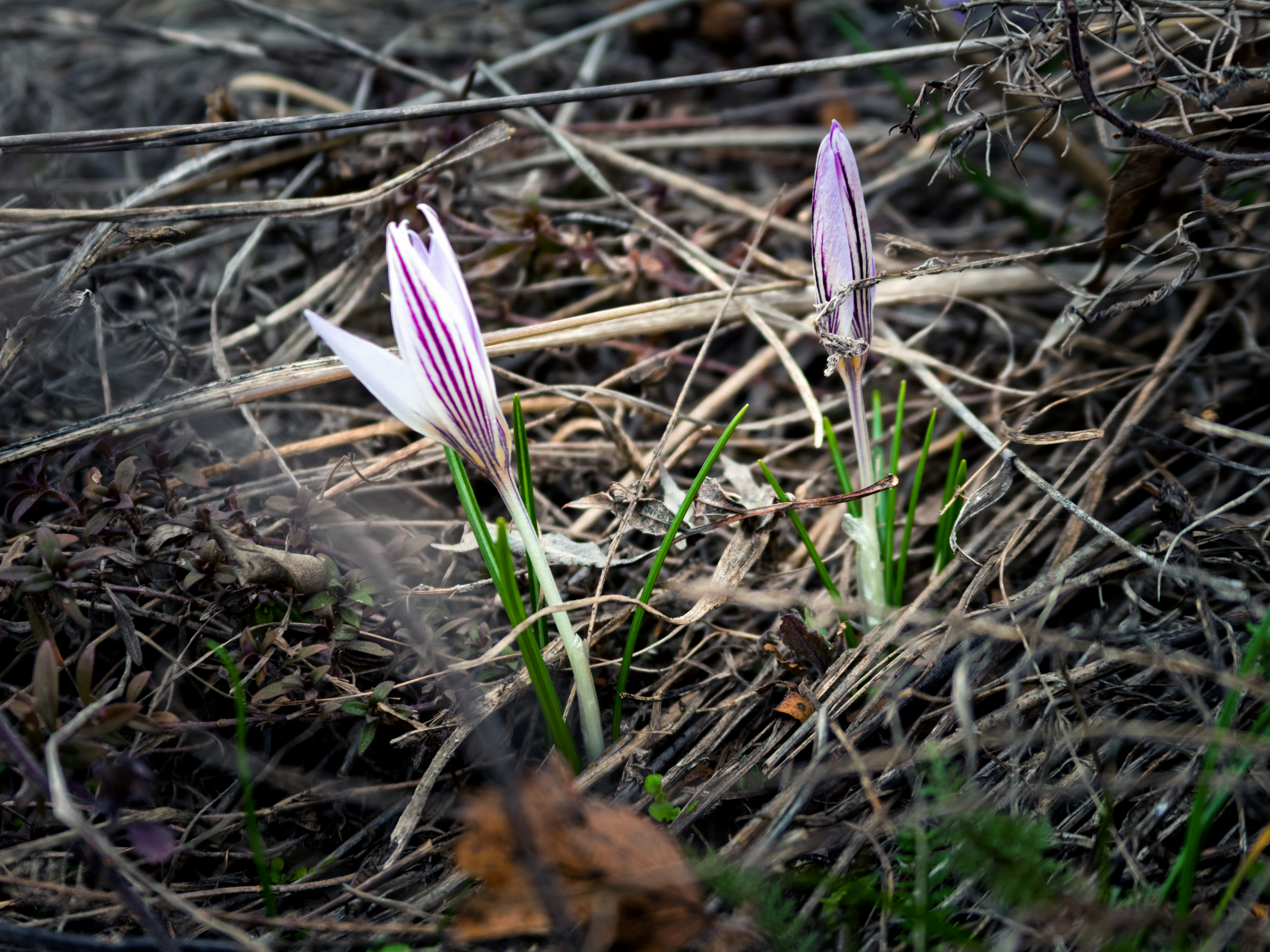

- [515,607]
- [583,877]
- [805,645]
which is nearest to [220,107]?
[515,607]

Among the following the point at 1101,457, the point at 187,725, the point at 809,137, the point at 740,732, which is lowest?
the point at 740,732

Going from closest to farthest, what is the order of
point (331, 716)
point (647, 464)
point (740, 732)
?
point (331, 716) → point (740, 732) → point (647, 464)

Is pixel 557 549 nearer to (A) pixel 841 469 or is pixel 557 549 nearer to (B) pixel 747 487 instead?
(B) pixel 747 487

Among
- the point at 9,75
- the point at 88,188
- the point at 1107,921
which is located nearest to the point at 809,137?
the point at 88,188

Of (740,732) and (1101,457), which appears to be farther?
(1101,457)

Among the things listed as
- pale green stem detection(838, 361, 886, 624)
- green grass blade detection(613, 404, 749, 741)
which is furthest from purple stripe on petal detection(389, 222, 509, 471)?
pale green stem detection(838, 361, 886, 624)

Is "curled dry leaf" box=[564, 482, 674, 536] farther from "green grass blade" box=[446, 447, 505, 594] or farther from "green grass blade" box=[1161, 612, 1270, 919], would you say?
"green grass blade" box=[1161, 612, 1270, 919]

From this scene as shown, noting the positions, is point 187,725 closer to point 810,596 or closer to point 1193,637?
point 810,596

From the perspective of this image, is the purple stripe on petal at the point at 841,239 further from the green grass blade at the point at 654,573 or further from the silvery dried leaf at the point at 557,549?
the silvery dried leaf at the point at 557,549
